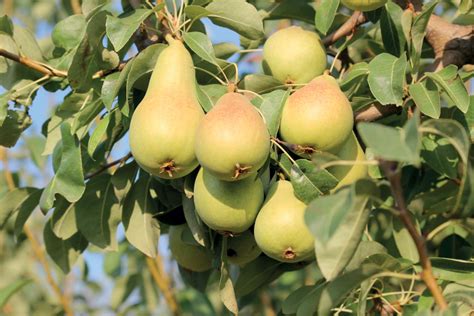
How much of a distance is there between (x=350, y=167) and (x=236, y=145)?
0.32 metres

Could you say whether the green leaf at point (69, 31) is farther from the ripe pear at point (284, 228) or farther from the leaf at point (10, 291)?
the leaf at point (10, 291)

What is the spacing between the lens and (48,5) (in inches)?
148

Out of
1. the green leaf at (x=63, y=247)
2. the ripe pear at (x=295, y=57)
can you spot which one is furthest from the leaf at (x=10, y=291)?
the ripe pear at (x=295, y=57)

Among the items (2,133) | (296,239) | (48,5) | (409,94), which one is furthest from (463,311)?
(48,5)

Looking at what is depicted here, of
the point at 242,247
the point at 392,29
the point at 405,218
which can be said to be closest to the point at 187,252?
the point at 242,247

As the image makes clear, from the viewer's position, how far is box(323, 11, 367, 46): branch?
1992 millimetres

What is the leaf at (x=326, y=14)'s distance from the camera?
5.89ft

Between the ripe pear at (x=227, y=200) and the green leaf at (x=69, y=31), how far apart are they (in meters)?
0.54

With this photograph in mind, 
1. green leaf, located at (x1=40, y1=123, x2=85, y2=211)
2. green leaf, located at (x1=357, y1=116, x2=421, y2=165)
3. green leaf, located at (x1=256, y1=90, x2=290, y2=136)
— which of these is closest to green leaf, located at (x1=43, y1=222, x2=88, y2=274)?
green leaf, located at (x1=40, y1=123, x2=85, y2=211)

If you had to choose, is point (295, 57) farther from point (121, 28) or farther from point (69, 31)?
point (69, 31)

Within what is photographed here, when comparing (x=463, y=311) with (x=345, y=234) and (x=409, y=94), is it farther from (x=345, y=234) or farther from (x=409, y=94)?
(x=409, y=94)

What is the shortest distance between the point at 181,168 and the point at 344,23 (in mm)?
760

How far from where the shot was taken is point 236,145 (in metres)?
1.40

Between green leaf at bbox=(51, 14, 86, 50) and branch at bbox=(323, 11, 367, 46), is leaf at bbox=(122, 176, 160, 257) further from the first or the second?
branch at bbox=(323, 11, 367, 46)
